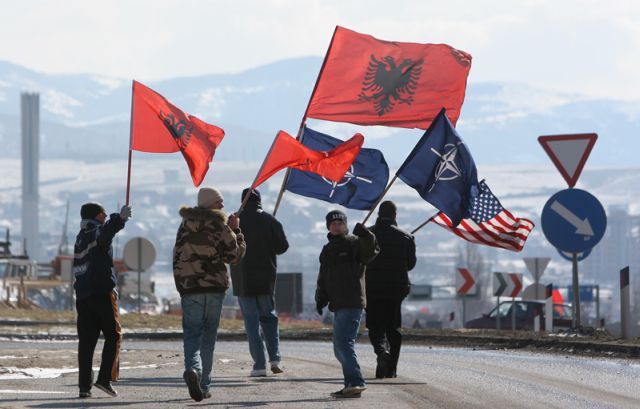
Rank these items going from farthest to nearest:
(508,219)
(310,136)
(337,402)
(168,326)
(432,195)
Result: (168,326) < (508,219) < (310,136) < (432,195) < (337,402)

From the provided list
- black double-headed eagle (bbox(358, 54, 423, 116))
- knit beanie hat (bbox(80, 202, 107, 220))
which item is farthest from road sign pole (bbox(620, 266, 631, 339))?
knit beanie hat (bbox(80, 202, 107, 220))

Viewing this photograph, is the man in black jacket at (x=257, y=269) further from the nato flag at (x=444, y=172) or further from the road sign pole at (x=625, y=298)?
the road sign pole at (x=625, y=298)

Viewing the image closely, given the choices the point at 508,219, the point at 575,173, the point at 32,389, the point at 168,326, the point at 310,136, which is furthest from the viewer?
the point at 168,326

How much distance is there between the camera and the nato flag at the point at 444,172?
1795 centimetres

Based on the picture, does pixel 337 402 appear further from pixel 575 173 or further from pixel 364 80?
pixel 575 173

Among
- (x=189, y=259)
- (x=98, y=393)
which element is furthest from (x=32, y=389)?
(x=189, y=259)

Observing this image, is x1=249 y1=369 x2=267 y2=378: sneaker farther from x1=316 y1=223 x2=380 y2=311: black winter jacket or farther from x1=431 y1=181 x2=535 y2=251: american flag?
x1=431 y1=181 x2=535 y2=251: american flag

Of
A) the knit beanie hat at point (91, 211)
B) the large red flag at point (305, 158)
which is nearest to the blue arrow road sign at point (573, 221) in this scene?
the large red flag at point (305, 158)

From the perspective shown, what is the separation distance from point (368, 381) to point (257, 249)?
165 centimetres

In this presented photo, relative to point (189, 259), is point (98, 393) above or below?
below

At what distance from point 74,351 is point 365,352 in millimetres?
3716

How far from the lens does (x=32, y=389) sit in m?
15.0

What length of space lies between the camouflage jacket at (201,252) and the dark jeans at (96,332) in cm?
81

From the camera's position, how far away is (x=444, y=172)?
1811cm
